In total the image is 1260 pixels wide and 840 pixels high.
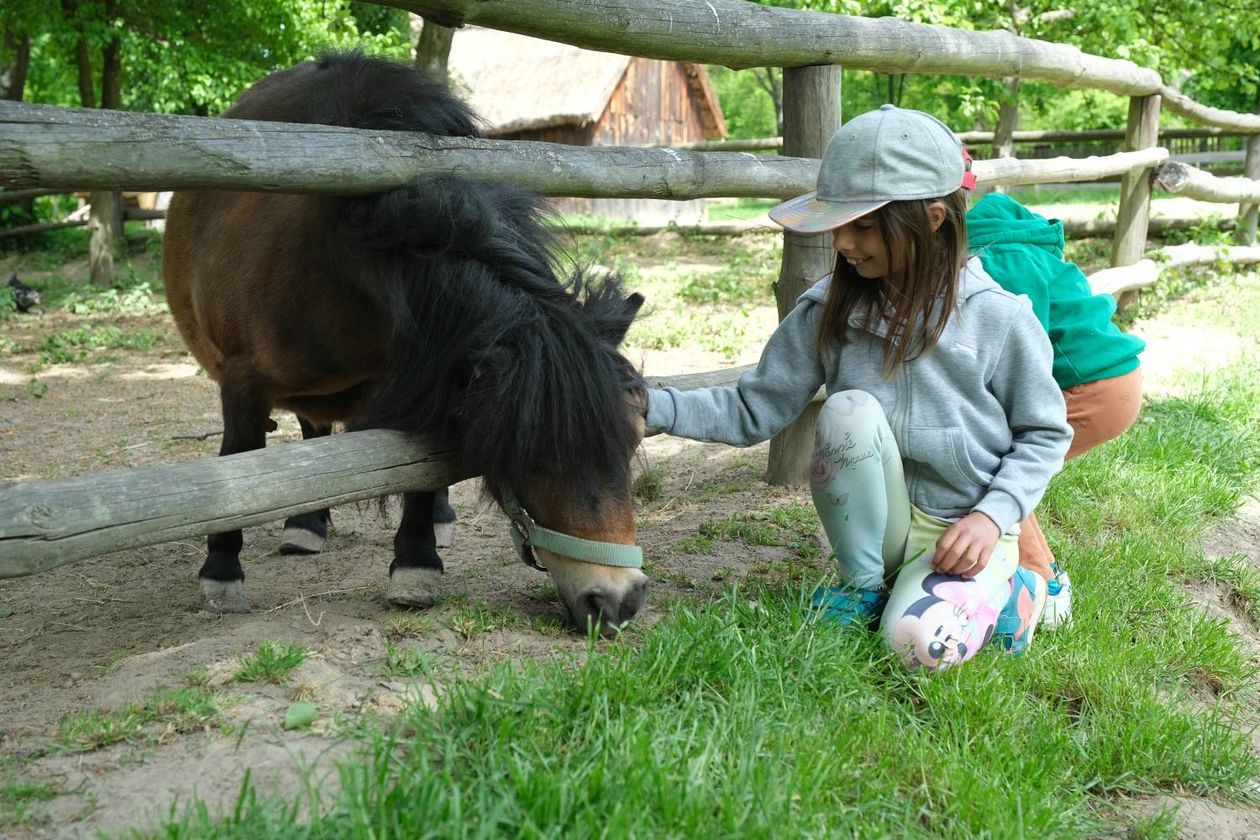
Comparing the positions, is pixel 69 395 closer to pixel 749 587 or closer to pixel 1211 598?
pixel 749 587

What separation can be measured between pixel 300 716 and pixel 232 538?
145 cm

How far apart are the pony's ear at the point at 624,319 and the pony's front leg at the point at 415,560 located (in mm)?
729

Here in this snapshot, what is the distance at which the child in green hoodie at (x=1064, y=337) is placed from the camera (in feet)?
9.49

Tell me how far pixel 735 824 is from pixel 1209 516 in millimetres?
3272

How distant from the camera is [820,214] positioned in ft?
8.20

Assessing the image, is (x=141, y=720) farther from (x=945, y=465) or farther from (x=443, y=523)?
(x=443, y=523)

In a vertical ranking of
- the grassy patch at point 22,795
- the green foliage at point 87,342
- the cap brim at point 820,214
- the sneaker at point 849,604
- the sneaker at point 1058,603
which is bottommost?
the green foliage at point 87,342

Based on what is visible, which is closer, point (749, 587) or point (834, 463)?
point (834, 463)

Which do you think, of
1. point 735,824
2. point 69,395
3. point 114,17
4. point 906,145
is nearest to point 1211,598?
point 906,145

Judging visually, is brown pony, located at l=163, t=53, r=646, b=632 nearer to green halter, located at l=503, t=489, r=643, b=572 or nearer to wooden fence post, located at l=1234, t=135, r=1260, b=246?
green halter, located at l=503, t=489, r=643, b=572

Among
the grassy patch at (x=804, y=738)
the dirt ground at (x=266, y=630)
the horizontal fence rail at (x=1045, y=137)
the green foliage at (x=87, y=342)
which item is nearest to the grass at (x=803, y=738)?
the grassy patch at (x=804, y=738)

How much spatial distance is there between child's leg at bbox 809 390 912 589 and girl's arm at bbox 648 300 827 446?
0.23 metres

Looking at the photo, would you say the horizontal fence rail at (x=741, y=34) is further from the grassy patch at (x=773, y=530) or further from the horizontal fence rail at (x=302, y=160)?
the grassy patch at (x=773, y=530)

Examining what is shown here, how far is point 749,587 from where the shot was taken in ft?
10.2
